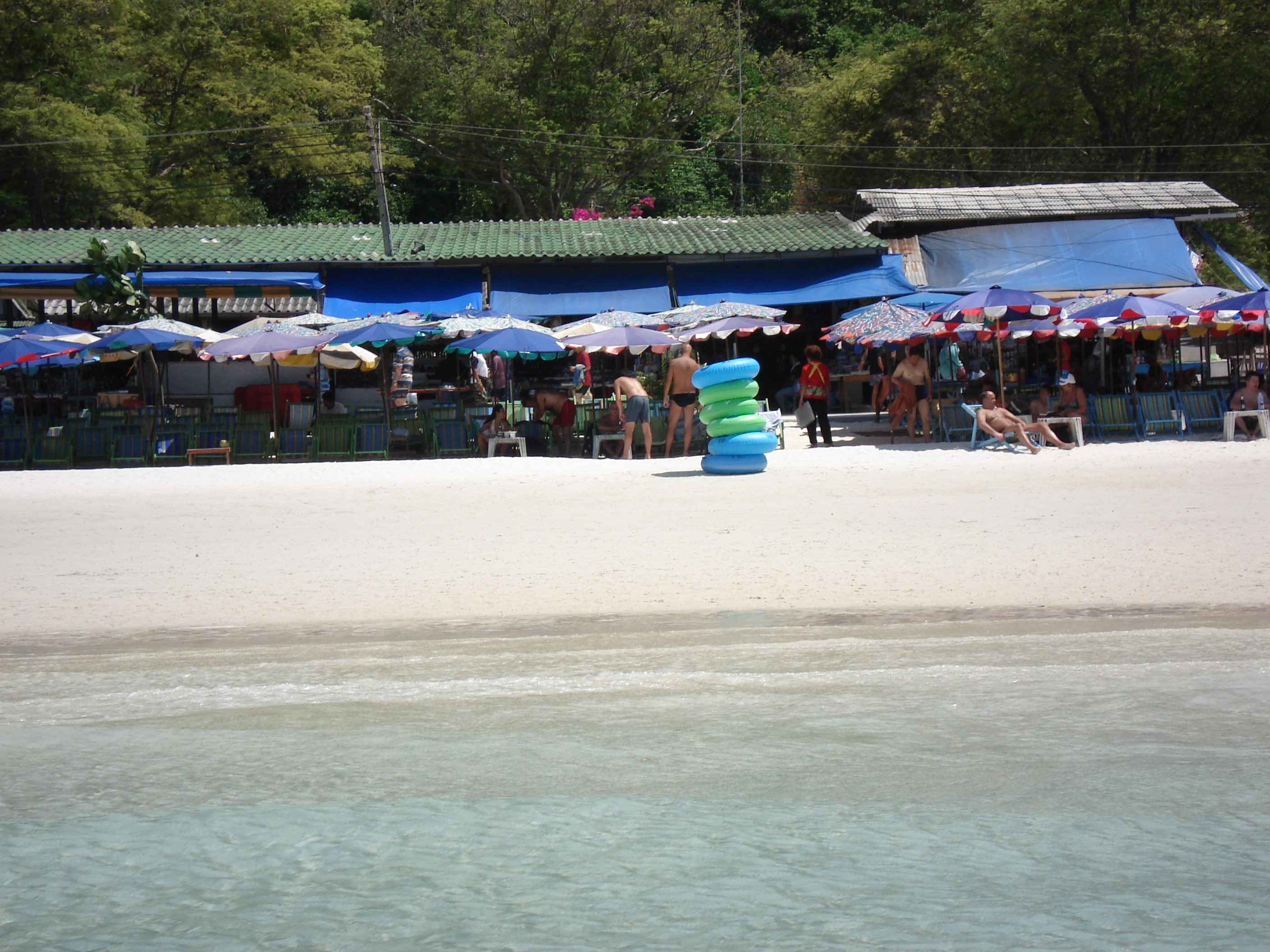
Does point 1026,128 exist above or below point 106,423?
above

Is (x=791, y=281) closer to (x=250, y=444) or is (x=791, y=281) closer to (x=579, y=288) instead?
(x=579, y=288)

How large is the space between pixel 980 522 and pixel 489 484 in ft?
20.0

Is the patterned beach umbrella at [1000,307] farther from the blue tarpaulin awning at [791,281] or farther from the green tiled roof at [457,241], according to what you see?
the green tiled roof at [457,241]

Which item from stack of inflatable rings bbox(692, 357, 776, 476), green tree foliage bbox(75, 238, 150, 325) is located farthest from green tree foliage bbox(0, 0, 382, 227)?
stack of inflatable rings bbox(692, 357, 776, 476)

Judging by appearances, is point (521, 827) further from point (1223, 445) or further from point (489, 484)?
point (1223, 445)

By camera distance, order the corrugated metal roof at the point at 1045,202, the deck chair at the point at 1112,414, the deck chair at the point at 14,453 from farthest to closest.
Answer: the corrugated metal roof at the point at 1045,202
the deck chair at the point at 14,453
the deck chair at the point at 1112,414

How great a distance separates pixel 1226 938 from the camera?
3.78 m

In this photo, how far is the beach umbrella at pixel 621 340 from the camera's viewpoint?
17.2 meters

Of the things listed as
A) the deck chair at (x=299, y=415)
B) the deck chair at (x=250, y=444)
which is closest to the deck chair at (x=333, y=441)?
the deck chair at (x=299, y=415)

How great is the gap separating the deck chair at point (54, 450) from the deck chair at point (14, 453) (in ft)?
0.54

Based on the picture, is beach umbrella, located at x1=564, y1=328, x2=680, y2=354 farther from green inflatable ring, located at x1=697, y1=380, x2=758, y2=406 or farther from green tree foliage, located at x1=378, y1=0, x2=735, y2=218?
green tree foliage, located at x1=378, y1=0, x2=735, y2=218

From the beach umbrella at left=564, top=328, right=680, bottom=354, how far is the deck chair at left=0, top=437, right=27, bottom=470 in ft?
28.7

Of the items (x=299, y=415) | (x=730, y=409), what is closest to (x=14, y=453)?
(x=299, y=415)

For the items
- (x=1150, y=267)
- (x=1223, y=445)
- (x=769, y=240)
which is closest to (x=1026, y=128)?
(x=1150, y=267)
